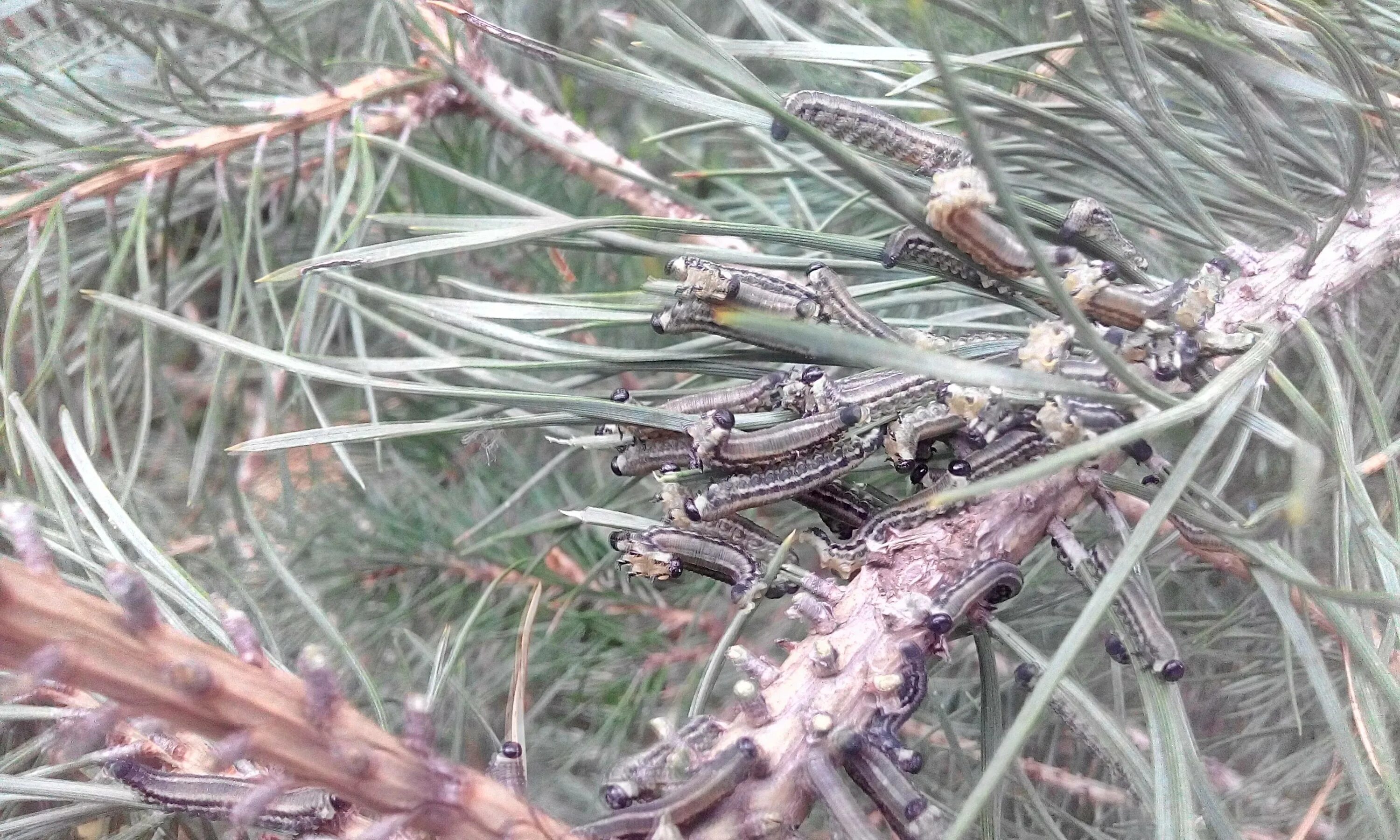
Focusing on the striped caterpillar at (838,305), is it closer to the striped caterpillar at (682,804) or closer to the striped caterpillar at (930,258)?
the striped caterpillar at (930,258)

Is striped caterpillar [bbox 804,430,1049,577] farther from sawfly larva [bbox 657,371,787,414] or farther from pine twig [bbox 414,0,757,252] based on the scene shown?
pine twig [bbox 414,0,757,252]

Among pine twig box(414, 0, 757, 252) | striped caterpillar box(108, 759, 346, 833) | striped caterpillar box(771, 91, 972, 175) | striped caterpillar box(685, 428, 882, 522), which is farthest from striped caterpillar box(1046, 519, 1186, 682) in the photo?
pine twig box(414, 0, 757, 252)

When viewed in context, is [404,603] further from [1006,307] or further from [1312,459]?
[1312,459]

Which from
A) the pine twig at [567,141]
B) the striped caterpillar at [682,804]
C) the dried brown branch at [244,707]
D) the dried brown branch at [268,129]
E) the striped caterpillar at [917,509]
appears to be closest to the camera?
the dried brown branch at [244,707]

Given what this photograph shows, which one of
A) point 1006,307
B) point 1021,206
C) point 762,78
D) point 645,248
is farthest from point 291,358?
point 762,78

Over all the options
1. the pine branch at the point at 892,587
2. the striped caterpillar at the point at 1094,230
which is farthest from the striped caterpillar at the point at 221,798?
the striped caterpillar at the point at 1094,230

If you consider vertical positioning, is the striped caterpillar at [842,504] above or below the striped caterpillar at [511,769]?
above
